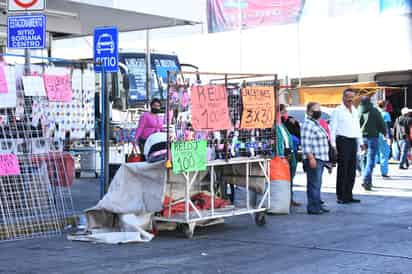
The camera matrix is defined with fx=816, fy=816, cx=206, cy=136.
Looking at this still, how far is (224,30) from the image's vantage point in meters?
39.4

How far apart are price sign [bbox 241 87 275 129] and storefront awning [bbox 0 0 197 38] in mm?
4786

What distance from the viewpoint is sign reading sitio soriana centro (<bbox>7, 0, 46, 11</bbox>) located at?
10883mm

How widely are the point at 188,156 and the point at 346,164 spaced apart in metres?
4.55

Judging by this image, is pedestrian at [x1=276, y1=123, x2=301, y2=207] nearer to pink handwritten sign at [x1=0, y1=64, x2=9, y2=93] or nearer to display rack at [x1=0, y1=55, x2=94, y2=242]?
display rack at [x1=0, y1=55, x2=94, y2=242]

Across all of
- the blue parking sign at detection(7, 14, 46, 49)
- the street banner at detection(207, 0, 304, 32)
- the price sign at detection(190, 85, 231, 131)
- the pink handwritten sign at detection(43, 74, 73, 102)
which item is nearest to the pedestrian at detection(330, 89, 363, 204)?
the price sign at detection(190, 85, 231, 131)

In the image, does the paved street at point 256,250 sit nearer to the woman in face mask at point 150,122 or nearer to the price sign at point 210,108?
the price sign at point 210,108

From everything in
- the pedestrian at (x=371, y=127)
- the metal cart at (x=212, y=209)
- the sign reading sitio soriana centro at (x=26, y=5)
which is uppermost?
the sign reading sitio soriana centro at (x=26, y=5)

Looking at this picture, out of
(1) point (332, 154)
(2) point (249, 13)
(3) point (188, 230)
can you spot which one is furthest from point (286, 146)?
(2) point (249, 13)

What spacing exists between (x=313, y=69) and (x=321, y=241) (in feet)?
83.0

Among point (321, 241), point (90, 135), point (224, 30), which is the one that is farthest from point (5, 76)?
point (224, 30)

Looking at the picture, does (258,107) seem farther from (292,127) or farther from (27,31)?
(27,31)

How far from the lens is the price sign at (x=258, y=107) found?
11086 mm

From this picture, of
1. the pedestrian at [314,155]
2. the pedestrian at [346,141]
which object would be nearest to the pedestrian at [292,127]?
the pedestrian at [346,141]

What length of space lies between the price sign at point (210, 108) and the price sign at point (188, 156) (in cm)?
26
